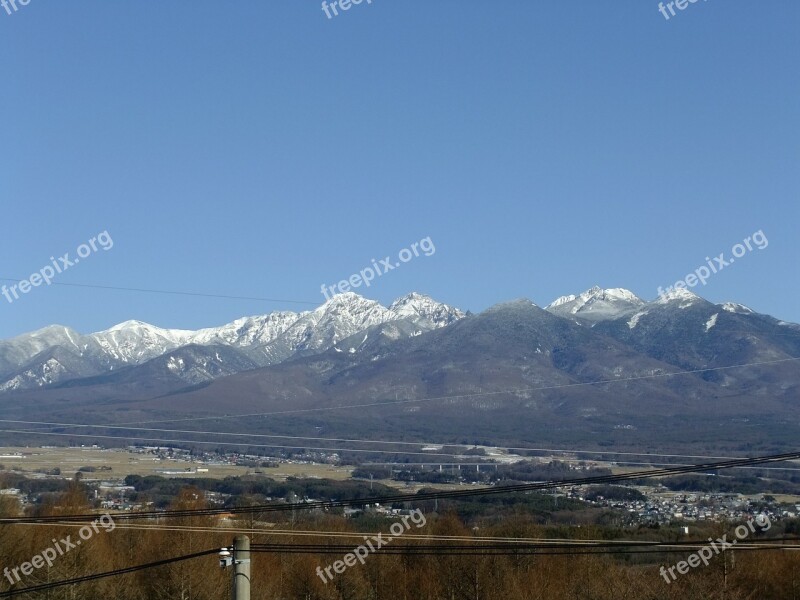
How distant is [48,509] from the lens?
62.3 m

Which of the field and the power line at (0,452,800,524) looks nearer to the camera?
the power line at (0,452,800,524)

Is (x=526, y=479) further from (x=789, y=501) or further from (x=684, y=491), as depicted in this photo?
(x=789, y=501)

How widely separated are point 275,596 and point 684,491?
79463 mm

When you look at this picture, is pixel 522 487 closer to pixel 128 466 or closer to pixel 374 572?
pixel 374 572

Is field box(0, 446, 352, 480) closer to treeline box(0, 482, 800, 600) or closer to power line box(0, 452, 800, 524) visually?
treeline box(0, 482, 800, 600)

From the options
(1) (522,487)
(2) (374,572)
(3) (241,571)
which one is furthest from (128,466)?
(3) (241,571)

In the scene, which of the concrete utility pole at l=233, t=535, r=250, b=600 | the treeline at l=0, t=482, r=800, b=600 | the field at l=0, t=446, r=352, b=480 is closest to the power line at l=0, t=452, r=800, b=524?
the concrete utility pole at l=233, t=535, r=250, b=600

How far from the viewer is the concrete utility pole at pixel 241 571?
20.2 m

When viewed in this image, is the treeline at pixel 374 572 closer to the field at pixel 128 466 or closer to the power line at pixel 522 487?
the power line at pixel 522 487

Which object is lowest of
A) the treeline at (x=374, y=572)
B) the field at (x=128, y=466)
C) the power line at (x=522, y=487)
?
the treeline at (x=374, y=572)

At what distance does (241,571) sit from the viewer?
800 inches

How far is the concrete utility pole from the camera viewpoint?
20.2m

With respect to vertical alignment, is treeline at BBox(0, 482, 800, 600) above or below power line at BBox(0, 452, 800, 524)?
below

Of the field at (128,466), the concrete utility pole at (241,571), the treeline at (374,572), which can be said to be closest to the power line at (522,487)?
the concrete utility pole at (241,571)
